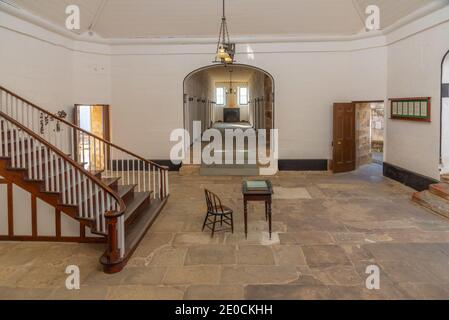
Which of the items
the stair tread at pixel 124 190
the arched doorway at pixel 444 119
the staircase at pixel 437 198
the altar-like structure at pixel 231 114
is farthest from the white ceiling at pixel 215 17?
Answer: the altar-like structure at pixel 231 114

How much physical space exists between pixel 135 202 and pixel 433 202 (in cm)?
553

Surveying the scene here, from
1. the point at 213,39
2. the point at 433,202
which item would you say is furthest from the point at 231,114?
the point at 433,202

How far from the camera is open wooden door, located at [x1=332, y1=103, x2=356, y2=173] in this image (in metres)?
11.0

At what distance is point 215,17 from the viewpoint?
10.5 metres

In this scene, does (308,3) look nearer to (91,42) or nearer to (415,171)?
(415,171)

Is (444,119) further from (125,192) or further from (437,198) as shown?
(125,192)

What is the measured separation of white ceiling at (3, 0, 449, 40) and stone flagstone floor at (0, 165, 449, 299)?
5230mm

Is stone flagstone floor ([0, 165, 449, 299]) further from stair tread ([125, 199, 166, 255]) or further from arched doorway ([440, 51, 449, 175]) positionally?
arched doorway ([440, 51, 449, 175])

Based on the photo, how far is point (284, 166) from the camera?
11758mm

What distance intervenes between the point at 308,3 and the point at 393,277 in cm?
760

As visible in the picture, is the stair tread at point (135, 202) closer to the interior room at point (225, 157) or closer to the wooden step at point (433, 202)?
the interior room at point (225, 157)

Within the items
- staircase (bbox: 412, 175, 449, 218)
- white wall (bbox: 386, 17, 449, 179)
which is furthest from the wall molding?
staircase (bbox: 412, 175, 449, 218)

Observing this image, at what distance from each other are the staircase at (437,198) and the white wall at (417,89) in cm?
48

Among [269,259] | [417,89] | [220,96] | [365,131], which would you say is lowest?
[269,259]
